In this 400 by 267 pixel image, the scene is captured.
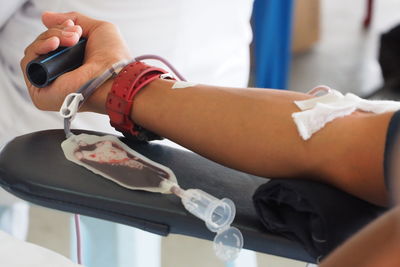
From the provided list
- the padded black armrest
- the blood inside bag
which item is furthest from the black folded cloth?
the blood inside bag

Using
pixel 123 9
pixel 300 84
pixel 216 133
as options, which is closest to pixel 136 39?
pixel 123 9

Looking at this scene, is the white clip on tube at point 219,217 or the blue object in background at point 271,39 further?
the blue object in background at point 271,39

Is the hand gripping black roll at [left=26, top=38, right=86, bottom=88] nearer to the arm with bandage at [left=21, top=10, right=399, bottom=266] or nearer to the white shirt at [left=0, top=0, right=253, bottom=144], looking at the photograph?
the arm with bandage at [left=21, top=10, right=399, bottom=266]

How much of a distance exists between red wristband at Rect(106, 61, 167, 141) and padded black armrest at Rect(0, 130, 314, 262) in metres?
0.03

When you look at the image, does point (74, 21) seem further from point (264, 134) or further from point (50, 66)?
point (264, 134)

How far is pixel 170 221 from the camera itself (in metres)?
0.69

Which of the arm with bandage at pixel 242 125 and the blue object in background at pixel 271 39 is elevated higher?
the arm with bandage at pixel 242 125

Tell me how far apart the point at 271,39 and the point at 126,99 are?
106 cm

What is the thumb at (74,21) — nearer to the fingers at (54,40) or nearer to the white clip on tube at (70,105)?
the fingers at (54,40)

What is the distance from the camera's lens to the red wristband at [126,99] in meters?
0.83

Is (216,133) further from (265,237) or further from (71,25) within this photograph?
(71,25)

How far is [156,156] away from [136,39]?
49 centimetres

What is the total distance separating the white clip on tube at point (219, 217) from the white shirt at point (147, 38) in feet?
1.67

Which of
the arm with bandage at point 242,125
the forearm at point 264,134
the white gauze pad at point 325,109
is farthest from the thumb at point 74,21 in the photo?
the white gauze pad at point 325,109
